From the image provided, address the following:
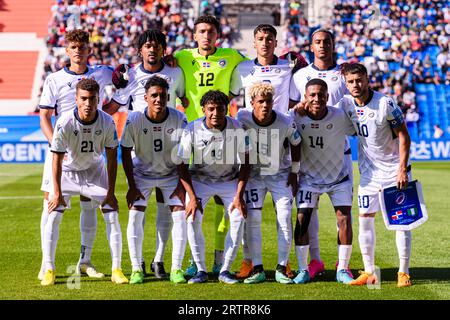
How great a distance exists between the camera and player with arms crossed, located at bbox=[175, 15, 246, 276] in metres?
8.98

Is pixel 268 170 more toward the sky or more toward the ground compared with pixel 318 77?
more toward the ground

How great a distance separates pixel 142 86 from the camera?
8867 millimetres

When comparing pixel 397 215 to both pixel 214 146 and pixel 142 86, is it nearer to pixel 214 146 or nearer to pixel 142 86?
pixel 214 146

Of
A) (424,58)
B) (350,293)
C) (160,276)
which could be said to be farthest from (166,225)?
(424,58)

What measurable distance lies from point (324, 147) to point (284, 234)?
3.16 feet

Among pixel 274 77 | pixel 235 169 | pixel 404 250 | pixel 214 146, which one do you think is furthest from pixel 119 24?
pixel 404 250

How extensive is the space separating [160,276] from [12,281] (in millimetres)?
1446

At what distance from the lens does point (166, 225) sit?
8.65m

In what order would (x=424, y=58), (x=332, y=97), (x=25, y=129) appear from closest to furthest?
(x=332, y=97) < (x=25, y=129) < (x=424, y=58)

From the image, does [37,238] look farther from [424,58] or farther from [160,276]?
[424,58]

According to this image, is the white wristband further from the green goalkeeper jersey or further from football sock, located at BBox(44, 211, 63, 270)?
football sock, located at BBox(44, 211, 63, 270)

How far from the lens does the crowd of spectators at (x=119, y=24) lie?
33.3 meters

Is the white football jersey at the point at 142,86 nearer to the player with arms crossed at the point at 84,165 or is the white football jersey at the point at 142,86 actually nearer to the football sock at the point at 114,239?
the player with arms crossed at the point at 84,165

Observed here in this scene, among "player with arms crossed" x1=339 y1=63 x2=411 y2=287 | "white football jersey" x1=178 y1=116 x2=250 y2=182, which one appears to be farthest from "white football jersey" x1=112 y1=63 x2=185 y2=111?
"player with arms crossed" x1=339 y1=63 x2=411 y2=287
